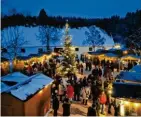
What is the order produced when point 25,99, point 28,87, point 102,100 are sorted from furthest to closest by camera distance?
point 102,100, point 28,87, point 25,99

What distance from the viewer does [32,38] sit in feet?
173

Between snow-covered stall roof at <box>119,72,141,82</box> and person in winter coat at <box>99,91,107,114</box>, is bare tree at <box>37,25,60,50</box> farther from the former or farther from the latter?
person in winter coat at <box>99,91,107,114</box>

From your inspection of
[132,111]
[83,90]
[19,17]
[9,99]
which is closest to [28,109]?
[9,99]

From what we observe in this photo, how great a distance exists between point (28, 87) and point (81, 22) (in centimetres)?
6073

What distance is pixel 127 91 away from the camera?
11.6 meters

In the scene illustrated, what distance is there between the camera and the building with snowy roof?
9.29m

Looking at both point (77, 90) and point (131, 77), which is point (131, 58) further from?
point (131, 77)

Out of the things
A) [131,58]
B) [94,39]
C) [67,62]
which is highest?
[94,39]

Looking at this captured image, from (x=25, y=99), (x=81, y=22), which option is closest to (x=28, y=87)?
(x=25, y=99)

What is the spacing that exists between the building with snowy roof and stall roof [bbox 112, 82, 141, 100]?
2558mm

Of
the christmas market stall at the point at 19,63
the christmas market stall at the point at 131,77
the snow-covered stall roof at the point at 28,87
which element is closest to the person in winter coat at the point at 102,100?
the christmas market stall at the point at 131,77

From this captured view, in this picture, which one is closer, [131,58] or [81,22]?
[131,58]

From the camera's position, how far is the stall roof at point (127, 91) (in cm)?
1134

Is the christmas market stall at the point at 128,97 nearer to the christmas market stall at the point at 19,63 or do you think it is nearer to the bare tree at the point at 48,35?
the christmas market stall at the point at 19,63
